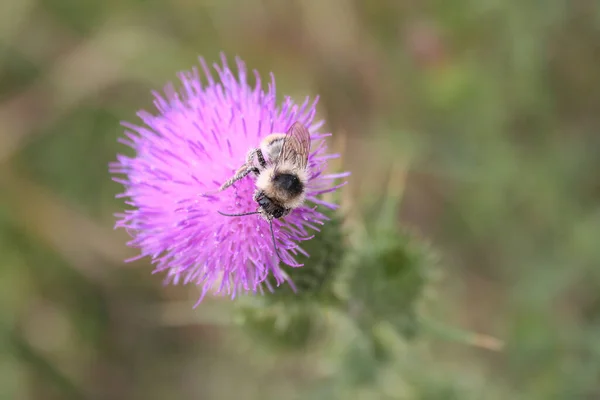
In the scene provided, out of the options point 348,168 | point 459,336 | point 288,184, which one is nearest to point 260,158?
point 288,184

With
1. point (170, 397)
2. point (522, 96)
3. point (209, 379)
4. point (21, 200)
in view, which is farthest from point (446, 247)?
point (21, 200)

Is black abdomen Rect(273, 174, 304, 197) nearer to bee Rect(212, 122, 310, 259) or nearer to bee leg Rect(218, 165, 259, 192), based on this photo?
bee Rect(212, 122, 310, 259)

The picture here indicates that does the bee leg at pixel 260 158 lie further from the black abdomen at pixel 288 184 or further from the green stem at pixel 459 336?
the green stem at pixel 459 336

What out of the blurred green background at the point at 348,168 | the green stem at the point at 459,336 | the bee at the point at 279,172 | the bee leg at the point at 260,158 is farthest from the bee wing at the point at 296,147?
the blurred green background at the point at 348,168

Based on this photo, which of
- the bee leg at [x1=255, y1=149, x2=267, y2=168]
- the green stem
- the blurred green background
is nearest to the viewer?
the bee leg at [x1=255, y1=149, x2=267, y2=168]

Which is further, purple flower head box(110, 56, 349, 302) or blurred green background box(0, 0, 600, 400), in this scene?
blurred green background box(0, 0, 600, 400)

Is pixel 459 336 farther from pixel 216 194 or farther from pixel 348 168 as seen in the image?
pixel 348 168

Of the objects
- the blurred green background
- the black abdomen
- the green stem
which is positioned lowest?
the black abdomen

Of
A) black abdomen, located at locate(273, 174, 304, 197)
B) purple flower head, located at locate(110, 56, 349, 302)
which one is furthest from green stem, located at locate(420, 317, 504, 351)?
black abdomen, located at locate(273, 174, 304, 197)
